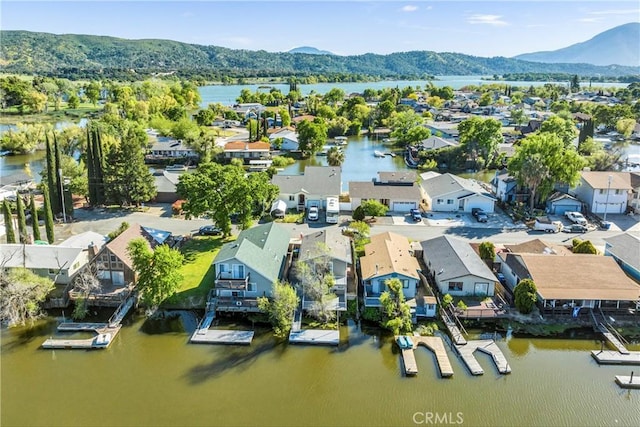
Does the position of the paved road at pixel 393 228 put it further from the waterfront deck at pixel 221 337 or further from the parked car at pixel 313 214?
the waterfront deck at pixel 221 337

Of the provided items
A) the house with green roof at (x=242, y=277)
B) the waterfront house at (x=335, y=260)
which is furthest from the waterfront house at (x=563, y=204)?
the house with green roof at (x=242, y=277)

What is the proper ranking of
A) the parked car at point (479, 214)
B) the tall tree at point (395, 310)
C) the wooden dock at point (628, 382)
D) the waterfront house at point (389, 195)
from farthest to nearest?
the waterfront house at point (389, 195), the parked car at point (479, 214), the tall tree at point (395, 310), the wooden dock at point (628, 382)

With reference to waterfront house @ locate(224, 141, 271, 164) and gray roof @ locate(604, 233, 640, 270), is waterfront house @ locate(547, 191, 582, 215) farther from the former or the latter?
waterfront house @ locate(224, 141, 271, 164)

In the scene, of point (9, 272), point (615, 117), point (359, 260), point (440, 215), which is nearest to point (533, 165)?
Answer: point (440, 215)

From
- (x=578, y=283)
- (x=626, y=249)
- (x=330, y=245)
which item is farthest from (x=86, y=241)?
(x=626, y=249)

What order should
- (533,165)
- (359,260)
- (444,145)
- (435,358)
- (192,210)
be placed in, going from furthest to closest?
(444,145), (533,165), (192,210), (359,260), (435,358)

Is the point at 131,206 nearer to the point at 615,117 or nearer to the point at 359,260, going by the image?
the point at 359,260
